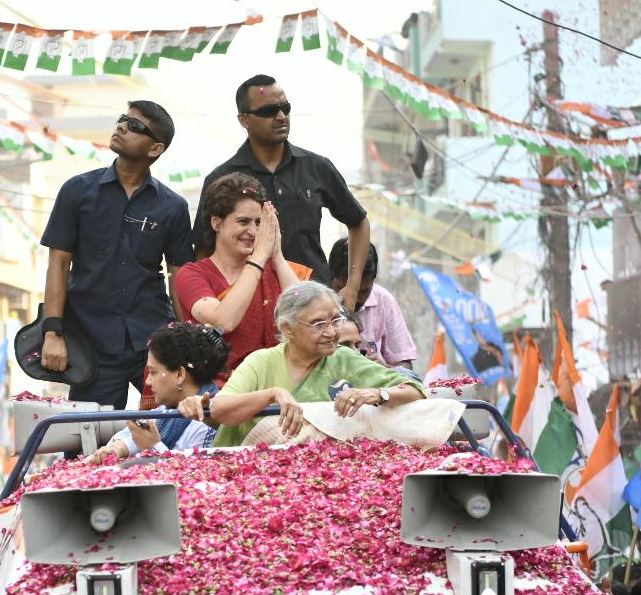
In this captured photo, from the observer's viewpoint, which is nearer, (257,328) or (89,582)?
(89,582)

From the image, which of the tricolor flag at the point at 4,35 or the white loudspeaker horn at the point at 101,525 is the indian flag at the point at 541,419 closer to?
the tricolor flag at the point at 4,35

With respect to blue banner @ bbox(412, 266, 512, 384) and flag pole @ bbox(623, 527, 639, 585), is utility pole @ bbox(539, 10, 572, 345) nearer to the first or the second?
blue banner @ bbox(412, 266, 512, 384)

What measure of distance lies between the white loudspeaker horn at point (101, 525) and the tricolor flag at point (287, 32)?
26.3 feet

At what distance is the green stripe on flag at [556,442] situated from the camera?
47.1ft

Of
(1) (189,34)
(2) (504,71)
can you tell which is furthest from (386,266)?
(1) (189,34)

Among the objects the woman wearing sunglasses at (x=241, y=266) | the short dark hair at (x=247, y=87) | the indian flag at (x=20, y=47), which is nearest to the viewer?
the woman wearing sunglasses at (x=241, y=266)

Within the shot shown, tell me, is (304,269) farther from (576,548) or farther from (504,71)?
(504,71)

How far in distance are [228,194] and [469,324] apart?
1397cm

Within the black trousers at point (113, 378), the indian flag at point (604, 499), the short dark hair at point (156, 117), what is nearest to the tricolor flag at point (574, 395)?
the indian flag at point (604, 499)

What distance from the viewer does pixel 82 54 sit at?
1216cm

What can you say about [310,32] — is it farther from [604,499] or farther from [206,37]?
[604,499]

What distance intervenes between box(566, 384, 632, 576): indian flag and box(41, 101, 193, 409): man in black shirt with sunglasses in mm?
6143

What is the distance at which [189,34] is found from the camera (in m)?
12.2

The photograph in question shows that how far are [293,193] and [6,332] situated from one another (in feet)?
59.7
